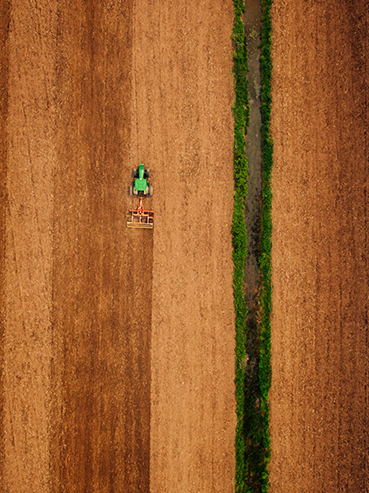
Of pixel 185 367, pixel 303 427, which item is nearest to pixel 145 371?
pixel 185 367

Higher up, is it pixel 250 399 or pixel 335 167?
pixel 335 167

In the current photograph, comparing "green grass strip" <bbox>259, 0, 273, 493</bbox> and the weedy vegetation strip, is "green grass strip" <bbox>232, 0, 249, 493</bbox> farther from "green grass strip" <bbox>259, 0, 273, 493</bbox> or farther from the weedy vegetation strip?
"green grass strip" <bbox>259, 0, 273, 493</bbox>

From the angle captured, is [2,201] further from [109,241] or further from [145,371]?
[145,371]

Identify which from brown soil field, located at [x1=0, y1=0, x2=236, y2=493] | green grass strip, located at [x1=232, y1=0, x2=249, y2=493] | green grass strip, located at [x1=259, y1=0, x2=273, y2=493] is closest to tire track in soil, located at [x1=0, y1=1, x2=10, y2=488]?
brown soil field, located at [x1=0, y1=0, x2=236, y2=493]

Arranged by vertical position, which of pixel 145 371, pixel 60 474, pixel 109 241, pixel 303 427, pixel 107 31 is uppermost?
pixel 107 31

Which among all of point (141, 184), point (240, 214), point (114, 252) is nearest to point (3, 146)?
point (141, 184)

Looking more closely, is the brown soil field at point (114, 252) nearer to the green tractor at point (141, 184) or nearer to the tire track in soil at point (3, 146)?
the tire track in soil at point (3, 146)

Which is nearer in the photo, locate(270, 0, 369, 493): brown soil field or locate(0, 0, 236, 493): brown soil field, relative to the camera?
locate(0, 0, 236, 493): brown soil field
